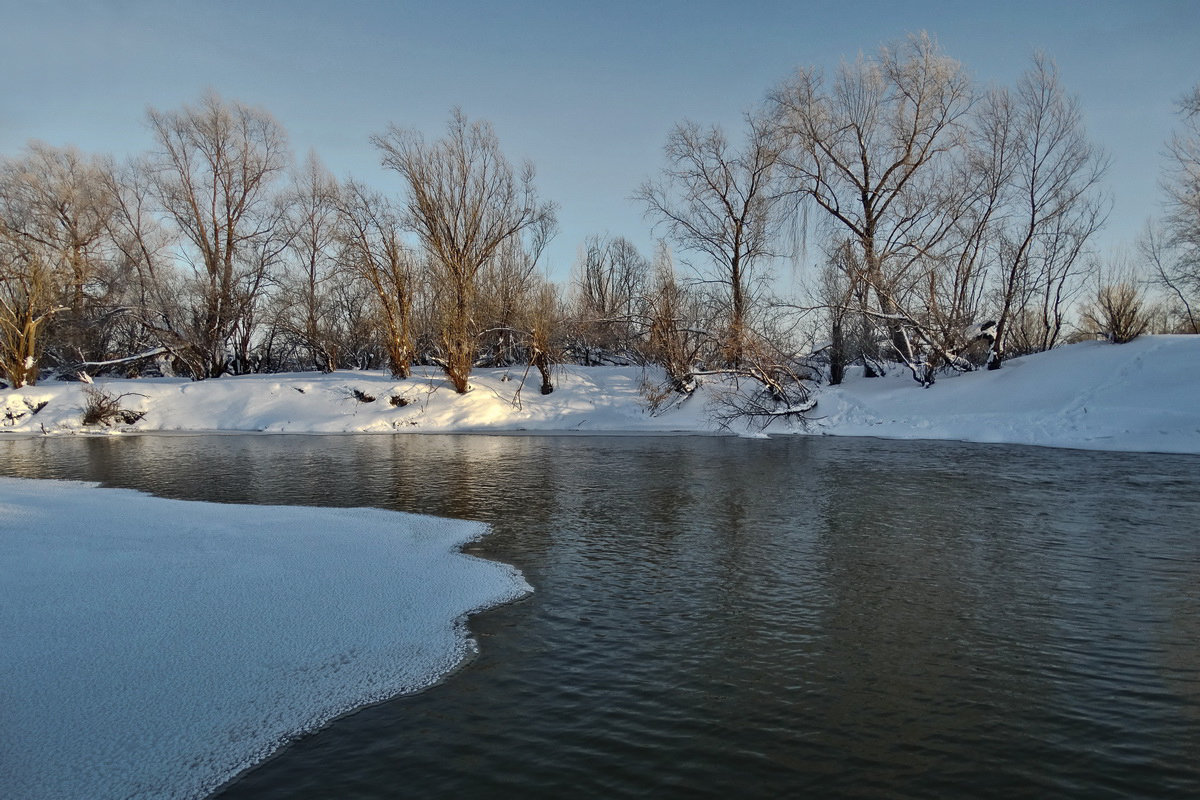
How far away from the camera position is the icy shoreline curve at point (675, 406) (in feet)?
59.7

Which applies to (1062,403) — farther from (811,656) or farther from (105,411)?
(105,411)

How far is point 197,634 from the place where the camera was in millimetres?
5258

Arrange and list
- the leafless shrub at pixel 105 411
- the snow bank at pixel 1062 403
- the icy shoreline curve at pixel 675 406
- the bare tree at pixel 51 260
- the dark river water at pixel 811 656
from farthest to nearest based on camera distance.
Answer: the bare tree at pixel 51 260 < the leafless shrub at pixel 105 411 < the icy shoreline curve at pixel 675 406 < the snow bank at pixel 1062 403 < the dark river water at pixel 811 656

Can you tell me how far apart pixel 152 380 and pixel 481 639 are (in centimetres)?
3099

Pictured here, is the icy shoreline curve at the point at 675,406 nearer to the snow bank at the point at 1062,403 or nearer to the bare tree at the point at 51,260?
the snow bank at the point at 1062,403

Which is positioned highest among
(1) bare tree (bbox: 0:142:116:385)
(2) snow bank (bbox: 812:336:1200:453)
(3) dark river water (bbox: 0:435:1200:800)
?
(1) bare tree (bbox: 0:142:116:385)

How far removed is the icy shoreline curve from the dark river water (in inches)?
303

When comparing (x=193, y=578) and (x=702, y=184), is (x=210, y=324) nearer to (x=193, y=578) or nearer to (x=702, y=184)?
(x=702, y=184)

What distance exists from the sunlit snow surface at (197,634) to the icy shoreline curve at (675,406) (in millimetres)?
16311

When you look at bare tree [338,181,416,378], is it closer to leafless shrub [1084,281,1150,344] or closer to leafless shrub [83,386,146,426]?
leafless shrub [83,386,146,426]

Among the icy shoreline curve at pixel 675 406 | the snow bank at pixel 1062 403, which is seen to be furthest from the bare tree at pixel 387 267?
the snow bank at pixel 1062 403

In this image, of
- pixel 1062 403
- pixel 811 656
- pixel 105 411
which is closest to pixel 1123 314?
pixel 1062 403

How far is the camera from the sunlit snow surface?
3760 millimetres

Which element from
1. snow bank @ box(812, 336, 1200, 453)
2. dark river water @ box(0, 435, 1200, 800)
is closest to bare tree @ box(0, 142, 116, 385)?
dark river water @ box(0, 435, 1200, 800)
